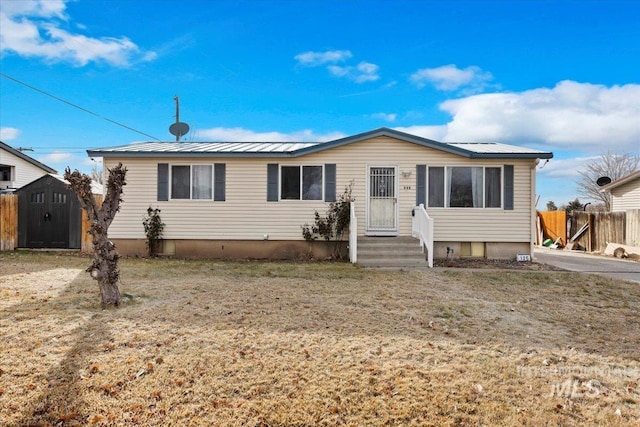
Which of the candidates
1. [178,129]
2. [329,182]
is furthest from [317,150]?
[178,129]

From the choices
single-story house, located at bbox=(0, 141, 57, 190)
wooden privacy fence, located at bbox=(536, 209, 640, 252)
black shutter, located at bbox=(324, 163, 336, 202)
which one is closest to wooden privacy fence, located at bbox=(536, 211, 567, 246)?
wooden privacy fence, located at bbox=(536, 209, 640, 252)

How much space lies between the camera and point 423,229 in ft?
33.9

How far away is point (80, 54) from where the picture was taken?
15.4 metres

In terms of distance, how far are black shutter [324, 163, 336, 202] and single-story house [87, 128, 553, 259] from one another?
0.03 meters

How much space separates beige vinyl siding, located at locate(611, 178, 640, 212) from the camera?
1872 centimetres

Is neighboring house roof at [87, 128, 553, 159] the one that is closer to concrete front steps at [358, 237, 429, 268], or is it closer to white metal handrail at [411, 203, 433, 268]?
white metal handrail at [411, 203, 433, 268]

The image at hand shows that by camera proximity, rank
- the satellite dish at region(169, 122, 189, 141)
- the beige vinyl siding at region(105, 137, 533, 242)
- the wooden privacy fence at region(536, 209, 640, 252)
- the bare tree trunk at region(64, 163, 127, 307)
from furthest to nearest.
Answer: the satellite dish at region(169, 122, 189, 141), the wooden privacy fence at region(536, 209, 640, 252), the beige vinyl siding at region(105, 137, 533, 242), the bare tree trunk at region(64, 163, 127, 307)

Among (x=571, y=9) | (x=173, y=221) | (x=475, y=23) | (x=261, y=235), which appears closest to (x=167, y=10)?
(x=173, y=221)

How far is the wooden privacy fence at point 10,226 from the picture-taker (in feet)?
42.7

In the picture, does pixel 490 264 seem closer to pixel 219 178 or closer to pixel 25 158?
pixel 219 178

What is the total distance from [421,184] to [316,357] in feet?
27.5

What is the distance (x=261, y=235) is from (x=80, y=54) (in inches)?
443

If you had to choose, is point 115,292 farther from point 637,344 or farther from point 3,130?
point 3,130

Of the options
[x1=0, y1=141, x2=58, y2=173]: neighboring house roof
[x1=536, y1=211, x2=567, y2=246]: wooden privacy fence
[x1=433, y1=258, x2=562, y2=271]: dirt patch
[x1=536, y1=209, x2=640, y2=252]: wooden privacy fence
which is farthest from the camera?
[x1=0, y1=141, x2=58, y2=173]: neighboring house roof
